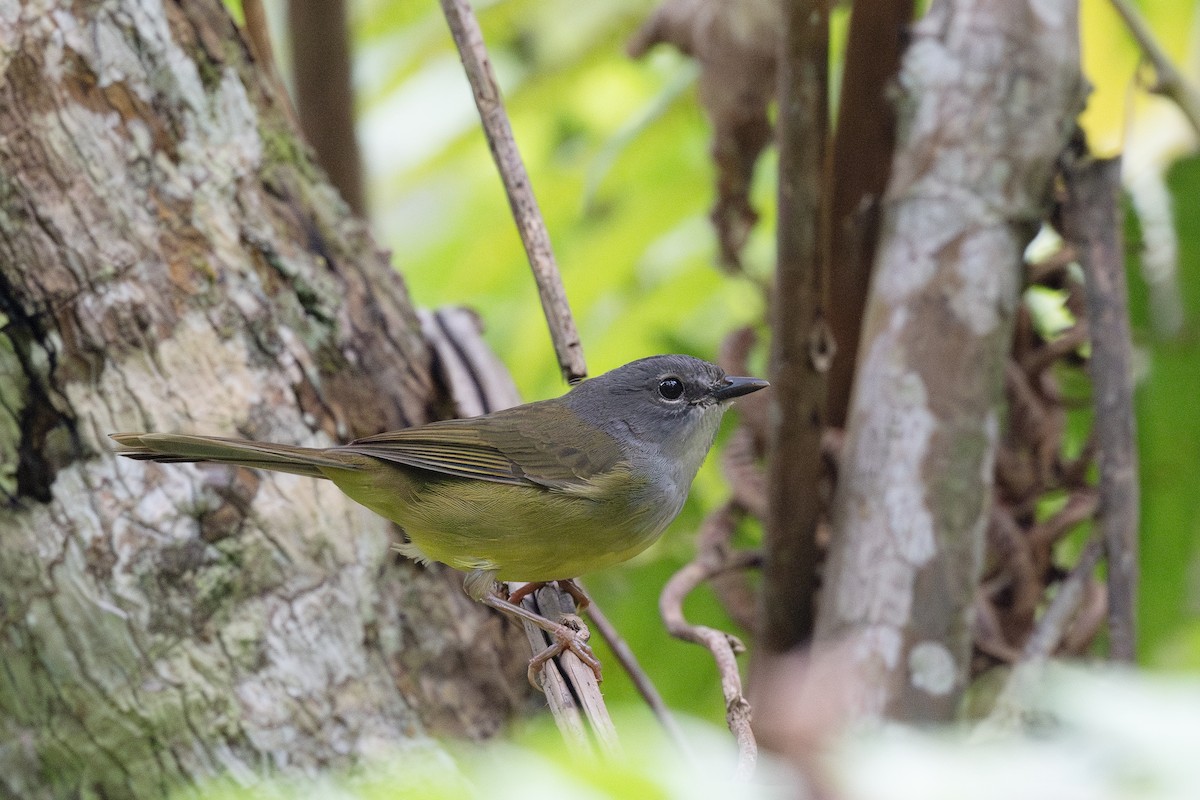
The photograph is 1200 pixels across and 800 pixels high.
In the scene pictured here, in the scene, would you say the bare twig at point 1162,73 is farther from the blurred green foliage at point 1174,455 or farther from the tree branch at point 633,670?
the tree branch at point 633,670

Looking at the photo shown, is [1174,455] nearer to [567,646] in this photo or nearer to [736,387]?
[736,387]

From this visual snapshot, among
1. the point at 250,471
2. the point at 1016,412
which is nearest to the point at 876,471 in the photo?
the point at 1016,412

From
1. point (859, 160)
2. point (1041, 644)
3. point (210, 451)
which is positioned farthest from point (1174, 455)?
point (210, 451)

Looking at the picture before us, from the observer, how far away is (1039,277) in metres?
3.25

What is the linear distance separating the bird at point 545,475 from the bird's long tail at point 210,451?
0.01 m

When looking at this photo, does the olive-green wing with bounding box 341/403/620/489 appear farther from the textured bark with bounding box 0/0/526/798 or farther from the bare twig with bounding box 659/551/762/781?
the bare twig with bounding box 659/551/762/781

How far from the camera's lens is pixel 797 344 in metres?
2.97

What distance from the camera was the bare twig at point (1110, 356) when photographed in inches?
116

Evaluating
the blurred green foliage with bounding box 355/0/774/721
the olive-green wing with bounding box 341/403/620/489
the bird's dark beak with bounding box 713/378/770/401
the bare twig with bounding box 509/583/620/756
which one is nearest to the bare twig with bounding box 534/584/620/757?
the bare twig with bounding box 509/583/620/756

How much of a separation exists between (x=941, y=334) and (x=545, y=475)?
1.12m

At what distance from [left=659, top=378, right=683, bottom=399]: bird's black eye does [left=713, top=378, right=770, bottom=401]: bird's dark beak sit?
11cm

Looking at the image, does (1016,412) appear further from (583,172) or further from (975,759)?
(975,759)

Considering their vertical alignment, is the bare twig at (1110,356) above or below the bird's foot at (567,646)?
above

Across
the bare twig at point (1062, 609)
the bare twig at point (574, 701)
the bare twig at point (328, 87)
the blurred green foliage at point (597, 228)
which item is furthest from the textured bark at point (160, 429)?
the bare twig at point (1062, 609)
